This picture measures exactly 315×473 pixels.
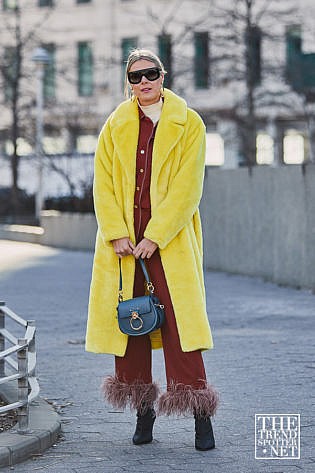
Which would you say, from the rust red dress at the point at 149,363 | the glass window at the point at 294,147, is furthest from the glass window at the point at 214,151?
the rust red dress at the point at 149,363

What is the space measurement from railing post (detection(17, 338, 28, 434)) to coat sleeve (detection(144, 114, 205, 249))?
3.00 feet

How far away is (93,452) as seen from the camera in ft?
21.2

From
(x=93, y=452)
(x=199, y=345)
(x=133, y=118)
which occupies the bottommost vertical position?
(x=93, y=452)

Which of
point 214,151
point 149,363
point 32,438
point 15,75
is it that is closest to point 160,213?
point 149,363

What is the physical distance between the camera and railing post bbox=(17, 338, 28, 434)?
6.58m

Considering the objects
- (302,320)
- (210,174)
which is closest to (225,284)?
(210,174)

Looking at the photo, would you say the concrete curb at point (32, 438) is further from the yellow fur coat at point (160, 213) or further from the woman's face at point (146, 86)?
the woman's face at point (146, 86)

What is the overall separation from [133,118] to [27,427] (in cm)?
159

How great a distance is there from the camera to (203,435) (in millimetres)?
6406

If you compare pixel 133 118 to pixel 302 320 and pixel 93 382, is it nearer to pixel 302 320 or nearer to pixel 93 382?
pixel 93 382

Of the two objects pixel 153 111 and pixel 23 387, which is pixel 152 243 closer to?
pixel 153 111

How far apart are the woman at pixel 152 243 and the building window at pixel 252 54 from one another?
2238cm

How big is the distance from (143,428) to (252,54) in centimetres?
2386

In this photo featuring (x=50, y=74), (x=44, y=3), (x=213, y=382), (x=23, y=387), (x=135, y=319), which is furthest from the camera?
(x=44, y=3)
